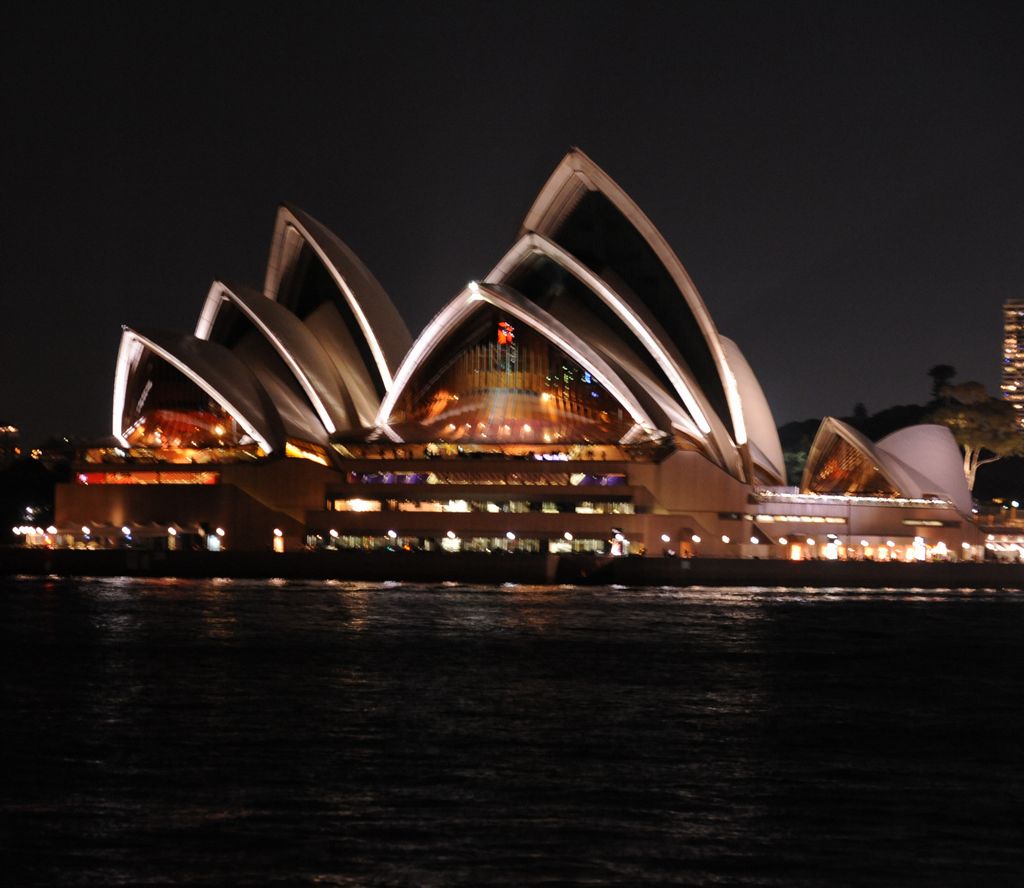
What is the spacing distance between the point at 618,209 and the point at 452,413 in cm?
1013

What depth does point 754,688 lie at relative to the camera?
23312mm

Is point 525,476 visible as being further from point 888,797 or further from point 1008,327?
point 1008,327

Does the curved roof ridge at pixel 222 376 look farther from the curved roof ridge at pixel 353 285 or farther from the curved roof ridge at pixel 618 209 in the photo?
the curved roof ridge at pixel 618 209

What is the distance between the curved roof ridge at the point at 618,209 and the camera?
191 ft

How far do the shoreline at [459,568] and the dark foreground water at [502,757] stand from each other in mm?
24050

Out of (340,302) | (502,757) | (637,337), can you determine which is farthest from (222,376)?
(502,757)

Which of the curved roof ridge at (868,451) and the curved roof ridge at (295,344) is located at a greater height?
the curved roof ridge at (295,344)

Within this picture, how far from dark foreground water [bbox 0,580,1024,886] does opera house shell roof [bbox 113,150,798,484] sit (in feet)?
89.6

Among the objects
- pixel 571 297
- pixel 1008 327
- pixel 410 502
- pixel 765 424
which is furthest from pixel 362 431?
pixel 1008 327

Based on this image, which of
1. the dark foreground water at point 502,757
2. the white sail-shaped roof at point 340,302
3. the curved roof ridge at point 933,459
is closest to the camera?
the dark foreground water at point 502,757

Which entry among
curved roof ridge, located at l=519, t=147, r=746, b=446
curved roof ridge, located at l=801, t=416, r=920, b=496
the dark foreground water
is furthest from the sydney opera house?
the dark foreground water

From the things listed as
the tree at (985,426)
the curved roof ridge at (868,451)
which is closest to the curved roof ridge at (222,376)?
the curved roof ridge at (868,451)

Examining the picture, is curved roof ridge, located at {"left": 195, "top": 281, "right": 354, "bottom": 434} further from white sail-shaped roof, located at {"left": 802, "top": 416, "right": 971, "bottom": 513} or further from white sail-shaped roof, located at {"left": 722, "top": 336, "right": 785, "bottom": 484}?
white sail-shaped roof, located at {"left": 802, "top": 416, "right": 971, "bottom": 513}

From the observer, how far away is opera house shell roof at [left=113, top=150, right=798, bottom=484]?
195ft
